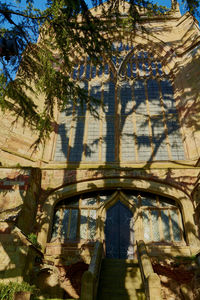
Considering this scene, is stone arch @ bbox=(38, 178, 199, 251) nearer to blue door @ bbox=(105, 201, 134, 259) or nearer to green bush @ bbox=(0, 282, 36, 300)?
blue door @ bbox=(105, 201, 134, 259)

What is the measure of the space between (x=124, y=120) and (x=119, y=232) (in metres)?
5.24

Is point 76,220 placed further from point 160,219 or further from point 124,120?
point 124,120

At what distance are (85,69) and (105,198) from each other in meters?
7.99

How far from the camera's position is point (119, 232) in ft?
29.6

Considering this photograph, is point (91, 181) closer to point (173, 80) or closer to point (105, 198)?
point (105, 198)

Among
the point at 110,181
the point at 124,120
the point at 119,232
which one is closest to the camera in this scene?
the point at 119,232

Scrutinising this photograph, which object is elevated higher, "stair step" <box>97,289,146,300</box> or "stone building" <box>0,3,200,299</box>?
"stone building" <box>0,3,200,299</box>

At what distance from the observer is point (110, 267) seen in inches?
284

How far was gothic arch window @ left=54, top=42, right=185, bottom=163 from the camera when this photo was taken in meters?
10.7

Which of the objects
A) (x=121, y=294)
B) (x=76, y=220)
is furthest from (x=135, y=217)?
(x=121, y=294)

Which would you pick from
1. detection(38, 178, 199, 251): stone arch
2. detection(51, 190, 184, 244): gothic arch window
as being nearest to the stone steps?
detection(51, 190, 184, 244): gothic arch window

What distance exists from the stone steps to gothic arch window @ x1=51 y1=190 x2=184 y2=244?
1357 millimetres

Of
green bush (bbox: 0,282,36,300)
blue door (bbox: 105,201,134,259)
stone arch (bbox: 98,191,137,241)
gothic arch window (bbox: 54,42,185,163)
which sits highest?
gothic arch window (bbox: 54,42,185,163)

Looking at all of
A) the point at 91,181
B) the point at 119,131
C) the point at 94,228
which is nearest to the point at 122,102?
the point at 119,131
